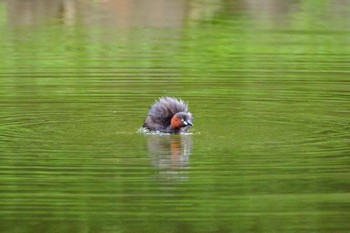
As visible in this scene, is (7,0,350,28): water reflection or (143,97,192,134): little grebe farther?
(7,0,350,28): water reflection

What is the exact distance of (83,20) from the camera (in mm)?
27453

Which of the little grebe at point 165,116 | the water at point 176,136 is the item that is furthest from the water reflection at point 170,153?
the little grebe at point 165,116

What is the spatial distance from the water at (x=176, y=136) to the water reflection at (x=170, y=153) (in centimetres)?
3

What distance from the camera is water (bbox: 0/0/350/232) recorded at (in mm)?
11070

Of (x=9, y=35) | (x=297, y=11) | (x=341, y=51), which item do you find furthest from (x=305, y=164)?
(x=297, y=11)

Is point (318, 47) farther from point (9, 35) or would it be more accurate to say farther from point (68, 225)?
point (68, 225)

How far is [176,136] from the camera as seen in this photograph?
14695 millimetres

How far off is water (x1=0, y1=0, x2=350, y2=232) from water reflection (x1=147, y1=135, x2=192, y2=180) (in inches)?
1.3

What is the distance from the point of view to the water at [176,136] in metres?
11.1

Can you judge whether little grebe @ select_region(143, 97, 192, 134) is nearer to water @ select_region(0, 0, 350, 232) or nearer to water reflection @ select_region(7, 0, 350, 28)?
→ water @ select_region(0, 0, 350, 232)

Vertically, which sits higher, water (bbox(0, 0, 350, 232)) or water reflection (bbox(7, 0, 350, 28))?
water (bbox(0, 0, 350, 232))

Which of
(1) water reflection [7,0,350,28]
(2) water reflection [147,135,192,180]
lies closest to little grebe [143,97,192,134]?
(2) water reflection [147,135,192,180]

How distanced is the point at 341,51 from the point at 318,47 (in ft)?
1.88

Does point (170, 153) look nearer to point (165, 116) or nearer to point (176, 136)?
point (176, 136)
